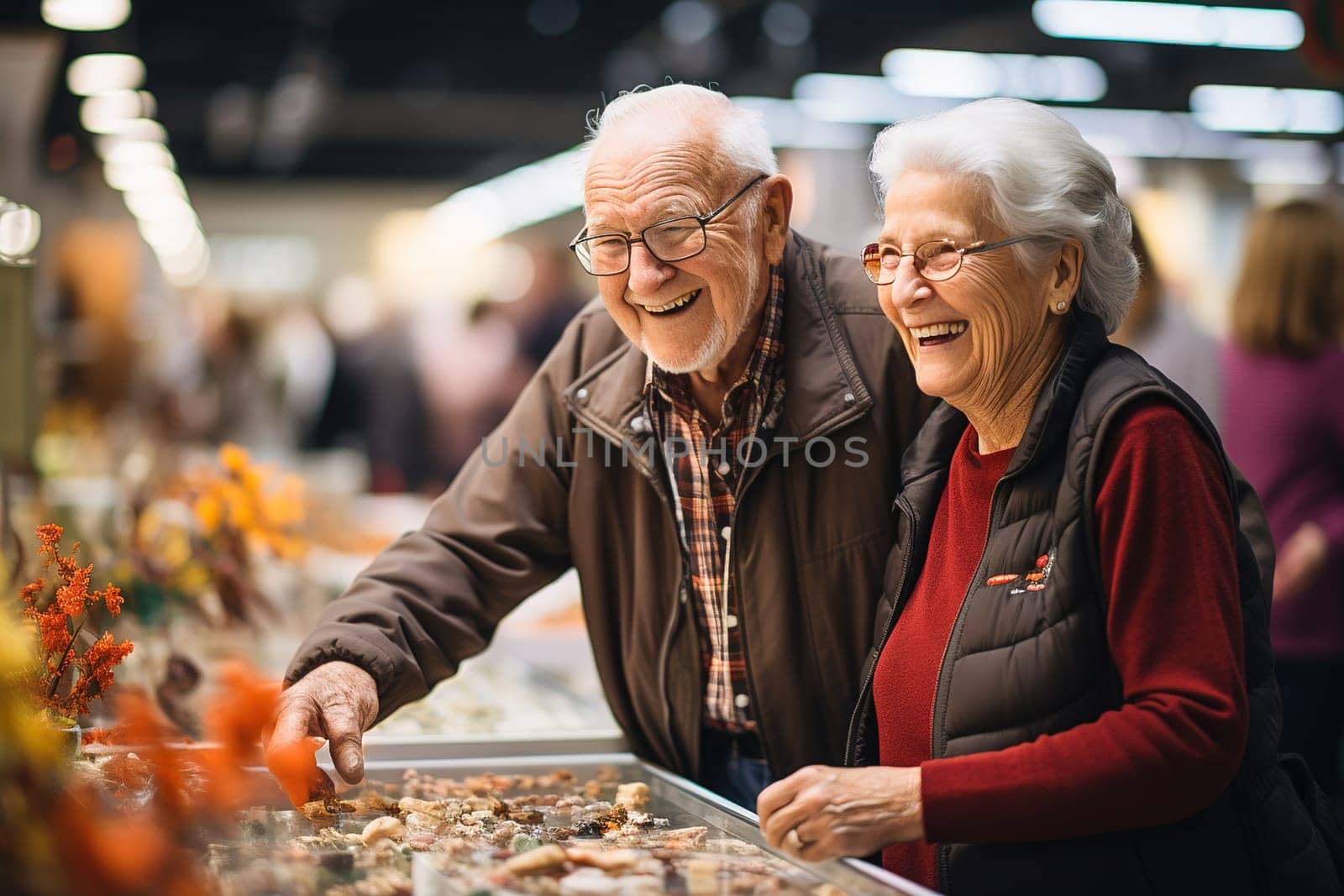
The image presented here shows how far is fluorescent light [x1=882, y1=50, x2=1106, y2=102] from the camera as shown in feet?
31.5

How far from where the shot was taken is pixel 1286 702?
3.65 meters

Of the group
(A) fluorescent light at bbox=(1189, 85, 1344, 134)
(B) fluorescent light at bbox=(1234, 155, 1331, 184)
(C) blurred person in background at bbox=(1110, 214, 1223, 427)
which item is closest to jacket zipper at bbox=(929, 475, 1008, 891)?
(C) blurred person in background at bbox=(1110, 214, 1223, 427)

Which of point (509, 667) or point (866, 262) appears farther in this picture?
point (509, 667)

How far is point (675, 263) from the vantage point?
83.2 inches

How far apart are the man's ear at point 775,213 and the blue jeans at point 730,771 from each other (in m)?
0.78

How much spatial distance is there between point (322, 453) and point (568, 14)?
4.36 metres

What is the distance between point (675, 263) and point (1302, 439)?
7.23 feet

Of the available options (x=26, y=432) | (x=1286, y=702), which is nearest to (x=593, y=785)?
(x=1286, y=702)

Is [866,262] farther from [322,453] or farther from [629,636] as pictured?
[322,453]

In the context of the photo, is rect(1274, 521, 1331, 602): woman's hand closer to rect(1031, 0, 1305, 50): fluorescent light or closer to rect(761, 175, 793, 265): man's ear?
rect(761, 175, 793, 265): man's ear

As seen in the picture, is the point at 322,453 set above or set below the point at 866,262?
above

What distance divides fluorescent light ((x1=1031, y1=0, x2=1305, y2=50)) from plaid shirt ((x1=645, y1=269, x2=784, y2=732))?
253 inches

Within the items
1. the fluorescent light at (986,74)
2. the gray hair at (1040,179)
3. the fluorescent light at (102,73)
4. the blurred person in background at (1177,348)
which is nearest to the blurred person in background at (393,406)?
the fluorescent light at (102,73)

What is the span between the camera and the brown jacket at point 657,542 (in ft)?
7.02
